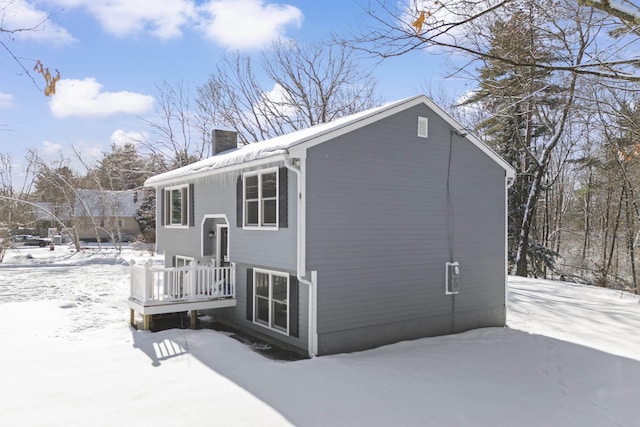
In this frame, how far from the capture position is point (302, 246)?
743 cm

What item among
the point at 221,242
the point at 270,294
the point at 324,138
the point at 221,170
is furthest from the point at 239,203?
the point at 324,138

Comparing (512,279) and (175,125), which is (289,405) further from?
(175,125)

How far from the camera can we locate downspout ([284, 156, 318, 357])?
7426 millimetres

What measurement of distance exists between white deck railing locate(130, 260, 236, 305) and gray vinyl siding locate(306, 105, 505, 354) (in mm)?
3159

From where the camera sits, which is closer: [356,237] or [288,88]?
[356,237]

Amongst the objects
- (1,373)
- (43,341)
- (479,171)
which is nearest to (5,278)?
(43,341)

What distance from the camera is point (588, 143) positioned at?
67.2ft

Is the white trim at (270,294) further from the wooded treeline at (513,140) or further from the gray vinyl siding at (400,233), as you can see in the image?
the wooded treeline at (513,140)

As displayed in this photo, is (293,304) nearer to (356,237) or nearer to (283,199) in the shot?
(356,237)

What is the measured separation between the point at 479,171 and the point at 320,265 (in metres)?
4.79

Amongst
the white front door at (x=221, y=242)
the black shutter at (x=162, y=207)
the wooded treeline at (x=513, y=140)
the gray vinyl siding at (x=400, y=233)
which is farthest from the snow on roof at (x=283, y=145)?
the wooded treeline at (x=513, y=140)

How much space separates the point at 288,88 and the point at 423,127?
53.2 feet

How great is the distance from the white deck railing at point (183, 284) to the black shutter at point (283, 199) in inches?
98.4

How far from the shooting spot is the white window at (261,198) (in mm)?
8484
